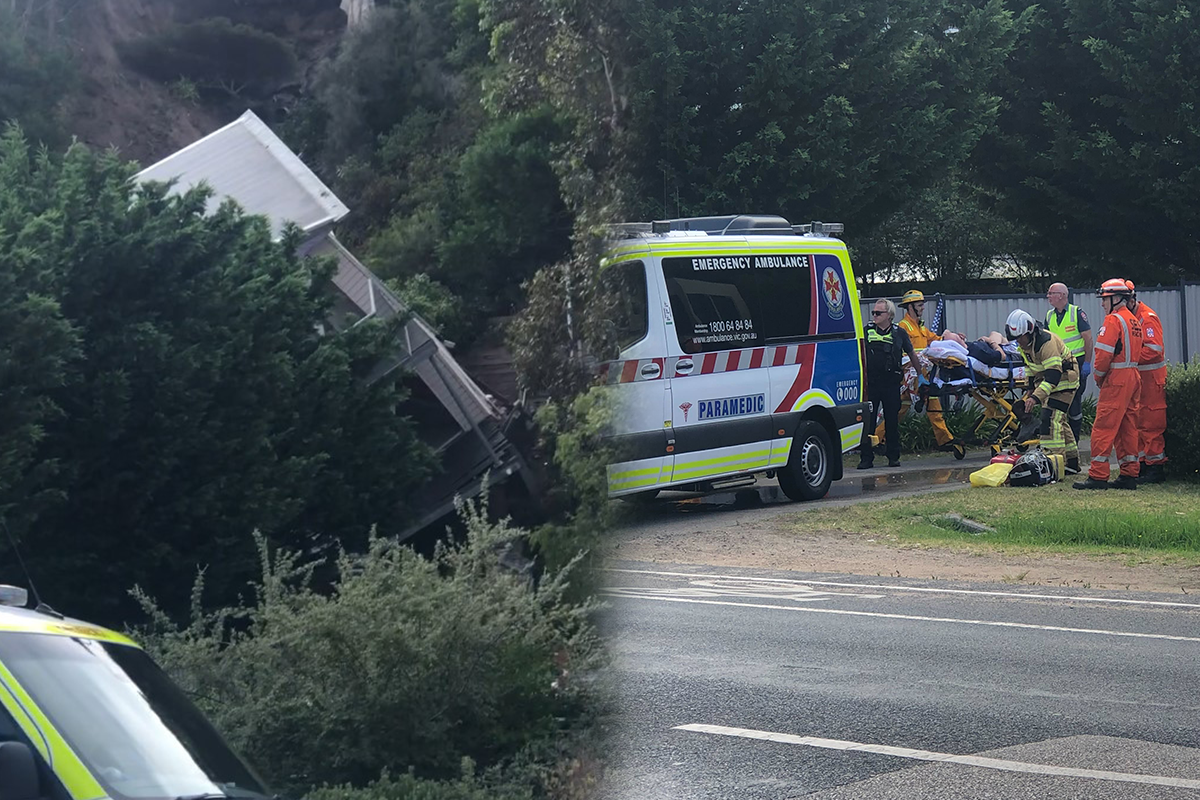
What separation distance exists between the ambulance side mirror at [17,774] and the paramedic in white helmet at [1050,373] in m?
12.3

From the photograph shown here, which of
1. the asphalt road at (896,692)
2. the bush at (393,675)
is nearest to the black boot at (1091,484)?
the asphalt road at (896,692)

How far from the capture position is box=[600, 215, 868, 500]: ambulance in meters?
2.12

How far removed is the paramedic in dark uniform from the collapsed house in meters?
4.69

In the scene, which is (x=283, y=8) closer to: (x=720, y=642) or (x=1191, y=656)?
(x=720, y=642)

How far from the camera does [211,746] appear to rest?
124 inches

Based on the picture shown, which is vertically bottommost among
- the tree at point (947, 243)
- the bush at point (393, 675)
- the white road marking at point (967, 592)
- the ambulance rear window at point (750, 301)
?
the white road marking at point (967, 592)

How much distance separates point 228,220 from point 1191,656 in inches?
404

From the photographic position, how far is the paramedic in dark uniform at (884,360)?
14625 mm

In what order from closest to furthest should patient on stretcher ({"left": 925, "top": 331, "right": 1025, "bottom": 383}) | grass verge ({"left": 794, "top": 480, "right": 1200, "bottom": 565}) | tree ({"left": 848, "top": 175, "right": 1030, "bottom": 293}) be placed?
grass verge ({"left": 794, "top": 480, "right": 1200, "bottom": 565}) < tree ({"left": 848, "top": 175, "right": 1030, "bottom": 293}) < patient on stretcher ({"left": 925, "top": 331, "right": 1025, "bottom": 383})

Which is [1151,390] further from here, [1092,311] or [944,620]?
[1092,311]

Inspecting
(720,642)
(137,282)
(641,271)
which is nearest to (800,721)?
(720,642)

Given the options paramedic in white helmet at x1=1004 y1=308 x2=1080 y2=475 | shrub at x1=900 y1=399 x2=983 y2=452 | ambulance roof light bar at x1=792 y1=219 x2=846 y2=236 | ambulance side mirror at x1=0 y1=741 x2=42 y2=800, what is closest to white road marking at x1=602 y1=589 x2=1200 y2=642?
ambulance roof light bar at x1=792 y1=219 x2=846 y2=236

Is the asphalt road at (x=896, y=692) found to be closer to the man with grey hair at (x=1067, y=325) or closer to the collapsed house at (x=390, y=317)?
the collapsed house at (x=390, y=317)

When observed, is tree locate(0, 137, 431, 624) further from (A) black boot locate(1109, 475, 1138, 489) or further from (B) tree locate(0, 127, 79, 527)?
(A) black boot locate(1109, 475, 1138, 489)
